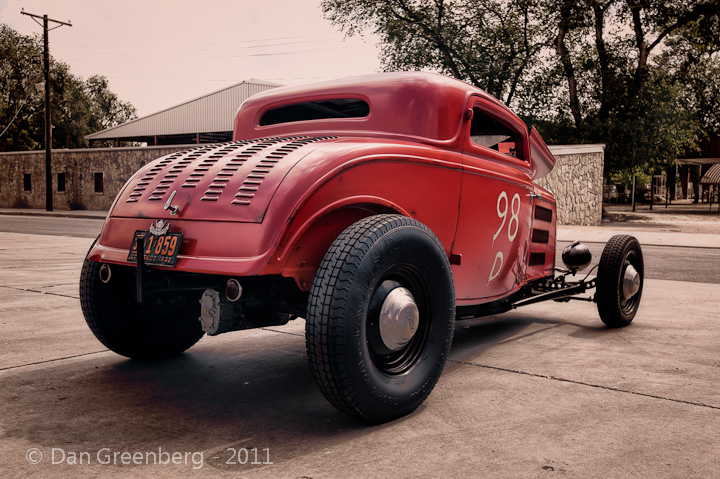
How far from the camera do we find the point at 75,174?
3219cm

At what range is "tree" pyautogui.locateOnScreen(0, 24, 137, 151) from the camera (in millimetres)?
45844

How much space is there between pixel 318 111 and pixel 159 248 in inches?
67.8

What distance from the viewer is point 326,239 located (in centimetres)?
299

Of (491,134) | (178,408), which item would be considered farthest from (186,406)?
(491,134)

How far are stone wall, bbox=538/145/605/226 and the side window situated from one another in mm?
16859

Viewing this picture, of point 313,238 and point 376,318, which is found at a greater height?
point 313,238

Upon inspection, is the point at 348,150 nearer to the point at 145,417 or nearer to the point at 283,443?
the point at 283,443

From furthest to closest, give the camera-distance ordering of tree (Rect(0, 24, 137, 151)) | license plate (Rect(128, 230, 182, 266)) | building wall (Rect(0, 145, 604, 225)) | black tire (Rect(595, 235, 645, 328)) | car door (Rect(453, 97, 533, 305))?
tree (Rect(0, 24, 137, 151))
building wall (Rect(0, 145, 604, 225))
black tire (Rect(595, 235, 645, 328))
car door (Rect(453, 97, 533, 305))
license plate (Rect(128, 230, 182, 266))

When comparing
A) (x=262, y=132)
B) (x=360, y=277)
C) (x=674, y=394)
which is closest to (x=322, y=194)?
(x=360, y=277)

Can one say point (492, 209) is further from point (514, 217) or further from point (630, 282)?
point (630, 282)

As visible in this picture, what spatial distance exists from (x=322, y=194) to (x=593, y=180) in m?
20.0

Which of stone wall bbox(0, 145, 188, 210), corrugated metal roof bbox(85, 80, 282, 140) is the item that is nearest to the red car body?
stone wall bbox(0, 145, 188, 210)

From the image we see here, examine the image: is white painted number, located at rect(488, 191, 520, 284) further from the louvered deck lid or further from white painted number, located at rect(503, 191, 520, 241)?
the louvered deck lid

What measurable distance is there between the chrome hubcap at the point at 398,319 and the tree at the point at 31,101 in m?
39.8
